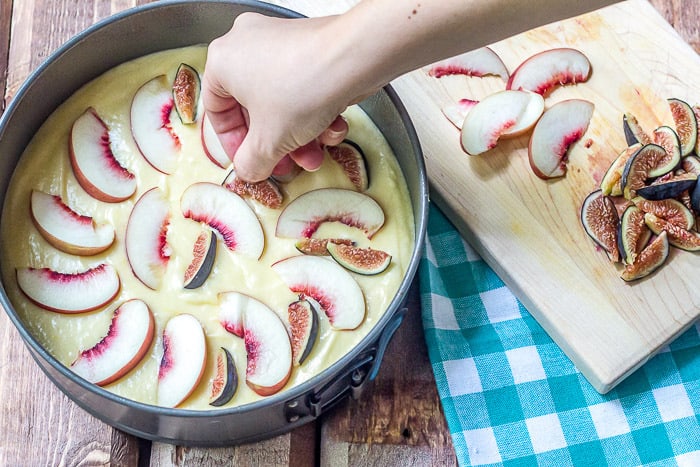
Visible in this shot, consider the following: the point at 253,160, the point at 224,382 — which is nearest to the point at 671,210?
the point at 253,160

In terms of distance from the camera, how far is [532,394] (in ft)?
6.31

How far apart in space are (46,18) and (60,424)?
1.02 metres

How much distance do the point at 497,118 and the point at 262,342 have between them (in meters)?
0.77

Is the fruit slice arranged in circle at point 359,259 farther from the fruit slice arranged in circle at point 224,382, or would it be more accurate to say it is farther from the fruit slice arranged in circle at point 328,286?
the fruit slice arranged in circle at point 224,382

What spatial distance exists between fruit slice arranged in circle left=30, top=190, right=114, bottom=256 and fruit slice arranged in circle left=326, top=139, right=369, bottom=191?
0.53m

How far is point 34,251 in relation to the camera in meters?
1.80

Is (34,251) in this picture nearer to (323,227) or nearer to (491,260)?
(323,227)

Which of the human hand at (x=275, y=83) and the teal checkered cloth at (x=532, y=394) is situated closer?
the human hand at (x=275, y=83)

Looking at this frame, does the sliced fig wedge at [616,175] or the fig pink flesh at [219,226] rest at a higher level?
the fig pink flesh at [219,226]

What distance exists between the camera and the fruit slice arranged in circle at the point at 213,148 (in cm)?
190

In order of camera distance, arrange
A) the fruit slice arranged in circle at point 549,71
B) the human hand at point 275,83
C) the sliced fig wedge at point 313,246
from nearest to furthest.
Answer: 1. the human hand at point 275,83
2. the sliced fig wedge at point 313,246
3. the fruit slice arranged in circle at point 549,71

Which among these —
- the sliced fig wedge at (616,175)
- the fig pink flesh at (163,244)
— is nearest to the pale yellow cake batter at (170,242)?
the fig pink flesh at (163,244)

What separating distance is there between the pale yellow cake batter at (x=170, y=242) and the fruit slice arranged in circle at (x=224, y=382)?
0.02 meters

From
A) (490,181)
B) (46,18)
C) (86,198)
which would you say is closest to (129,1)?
(46,18)
